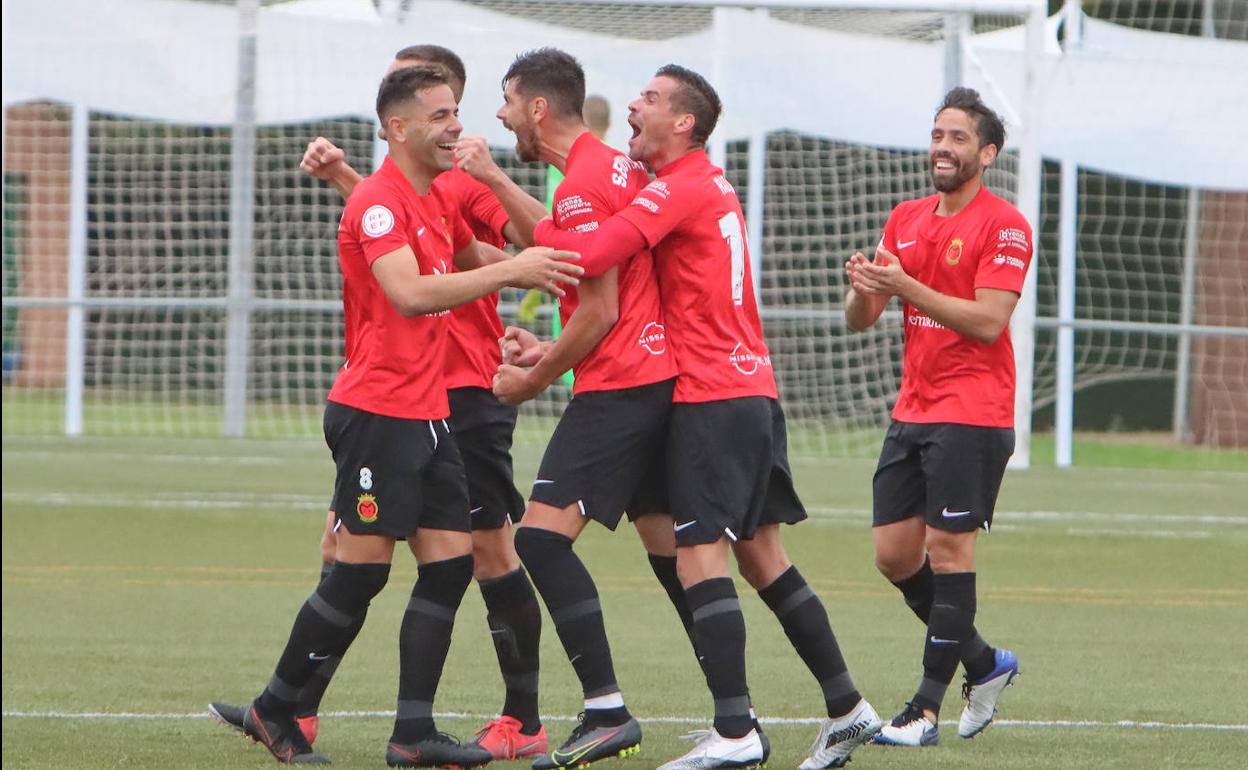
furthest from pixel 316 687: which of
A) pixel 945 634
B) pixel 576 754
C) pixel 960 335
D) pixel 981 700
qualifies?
pixel 960 335

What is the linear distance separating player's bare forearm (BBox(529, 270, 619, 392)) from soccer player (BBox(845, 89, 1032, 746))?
0.96 m

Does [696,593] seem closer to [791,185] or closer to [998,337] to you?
[998,337]

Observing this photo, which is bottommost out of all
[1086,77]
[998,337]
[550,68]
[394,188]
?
[998,337]

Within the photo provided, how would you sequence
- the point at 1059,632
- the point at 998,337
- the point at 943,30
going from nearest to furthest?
the point at 998,337 → the point at 1059,632 → the point at 943,30

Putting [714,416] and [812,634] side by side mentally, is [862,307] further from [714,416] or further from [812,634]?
[812,634]

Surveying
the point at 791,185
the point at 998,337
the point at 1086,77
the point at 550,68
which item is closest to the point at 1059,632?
the point at 998,337

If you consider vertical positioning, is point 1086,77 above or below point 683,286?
above

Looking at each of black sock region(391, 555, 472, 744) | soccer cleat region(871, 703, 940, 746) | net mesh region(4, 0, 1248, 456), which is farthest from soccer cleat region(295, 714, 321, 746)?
net mesh region(4, 0, 1248, 456)

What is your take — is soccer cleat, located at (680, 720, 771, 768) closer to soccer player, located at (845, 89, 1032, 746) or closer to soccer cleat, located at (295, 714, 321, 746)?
soccer player, located at (845, 89, 1032, 746)

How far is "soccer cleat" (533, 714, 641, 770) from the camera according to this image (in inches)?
207

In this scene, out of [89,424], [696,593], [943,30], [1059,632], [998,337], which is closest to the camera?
[696,593]

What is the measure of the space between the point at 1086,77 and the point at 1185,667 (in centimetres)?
1120

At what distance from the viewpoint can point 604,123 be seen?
11.4 m

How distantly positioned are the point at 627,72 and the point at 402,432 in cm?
1257
